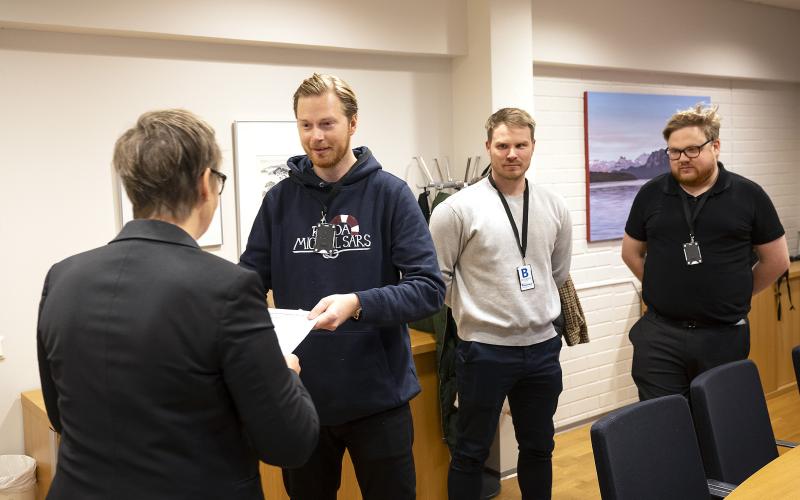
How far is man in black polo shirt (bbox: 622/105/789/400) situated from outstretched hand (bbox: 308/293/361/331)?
1639 millimetres

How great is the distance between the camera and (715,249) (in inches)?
115

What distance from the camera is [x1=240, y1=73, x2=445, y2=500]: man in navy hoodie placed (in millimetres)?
2010

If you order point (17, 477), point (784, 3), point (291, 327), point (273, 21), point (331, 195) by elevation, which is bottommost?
point (17, 477)

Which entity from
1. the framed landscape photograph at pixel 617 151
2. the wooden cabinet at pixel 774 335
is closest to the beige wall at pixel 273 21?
the framed landscape photograph at pixel 617 151

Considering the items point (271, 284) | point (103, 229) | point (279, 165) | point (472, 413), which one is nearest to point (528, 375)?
point (472, 413)

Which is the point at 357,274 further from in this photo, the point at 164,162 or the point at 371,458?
the point at 164,162

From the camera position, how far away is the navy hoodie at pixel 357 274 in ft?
6.57

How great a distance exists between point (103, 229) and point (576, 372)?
297cm

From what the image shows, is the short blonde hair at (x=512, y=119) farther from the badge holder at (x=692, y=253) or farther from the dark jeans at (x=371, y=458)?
the dark jeans at (x=371, y=458)

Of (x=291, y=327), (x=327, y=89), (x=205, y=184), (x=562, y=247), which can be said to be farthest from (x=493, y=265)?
(x=205, y=184)

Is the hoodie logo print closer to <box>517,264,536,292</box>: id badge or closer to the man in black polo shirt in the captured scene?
<box>517,264,536,292</box>: id badge

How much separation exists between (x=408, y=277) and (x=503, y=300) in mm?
925

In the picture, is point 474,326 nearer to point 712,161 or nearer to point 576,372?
point 712,161

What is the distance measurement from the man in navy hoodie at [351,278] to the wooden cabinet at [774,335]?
3.82m
